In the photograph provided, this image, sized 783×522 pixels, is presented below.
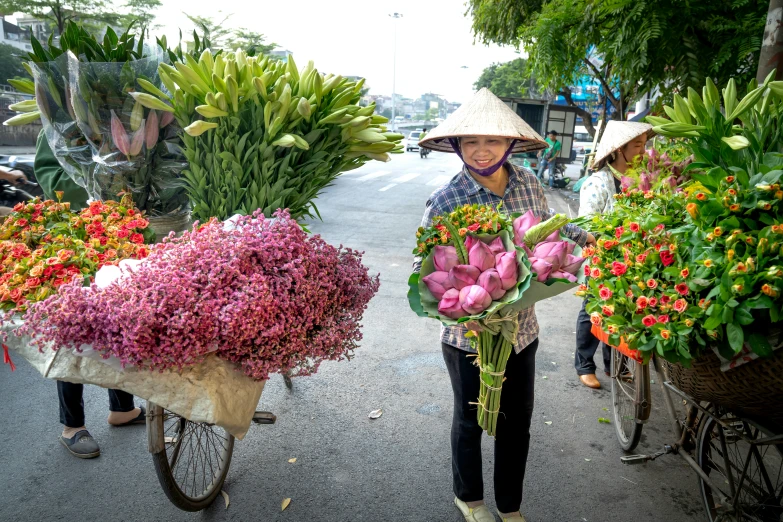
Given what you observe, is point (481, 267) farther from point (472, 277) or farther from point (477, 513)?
point (477, 513)

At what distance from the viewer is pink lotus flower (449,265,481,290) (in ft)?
6.18

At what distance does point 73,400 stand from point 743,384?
130 inches

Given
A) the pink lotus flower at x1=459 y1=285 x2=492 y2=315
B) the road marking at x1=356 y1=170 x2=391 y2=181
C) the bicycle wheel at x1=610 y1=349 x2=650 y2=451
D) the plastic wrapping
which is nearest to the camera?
the pink lotus flower at x1=459 y1=285 x2=492 y2=315

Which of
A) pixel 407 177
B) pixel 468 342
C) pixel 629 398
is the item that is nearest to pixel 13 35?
pixel 407 177

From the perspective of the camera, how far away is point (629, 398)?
3363 millimetres

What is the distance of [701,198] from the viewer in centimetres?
167

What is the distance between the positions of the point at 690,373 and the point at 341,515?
179 centimetres

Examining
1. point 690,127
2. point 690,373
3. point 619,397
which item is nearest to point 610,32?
point 619,397

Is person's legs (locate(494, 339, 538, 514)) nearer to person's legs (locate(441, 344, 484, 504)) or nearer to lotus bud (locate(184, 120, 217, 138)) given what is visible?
person's legs (locate(441, 344, 484, 504))

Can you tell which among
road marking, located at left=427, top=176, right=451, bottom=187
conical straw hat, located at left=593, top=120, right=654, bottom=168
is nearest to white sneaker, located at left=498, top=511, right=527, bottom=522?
conical straw hat, located at left=593, top=120, right=654, bottom=168

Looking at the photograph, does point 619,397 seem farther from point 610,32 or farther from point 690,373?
point 610,32

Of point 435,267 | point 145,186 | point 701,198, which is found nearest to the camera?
point 701,198

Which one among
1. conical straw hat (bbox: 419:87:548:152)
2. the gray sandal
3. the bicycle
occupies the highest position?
conical straw hat (bbox: 419:87:548:152)

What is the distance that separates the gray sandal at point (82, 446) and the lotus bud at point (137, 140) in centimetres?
186
